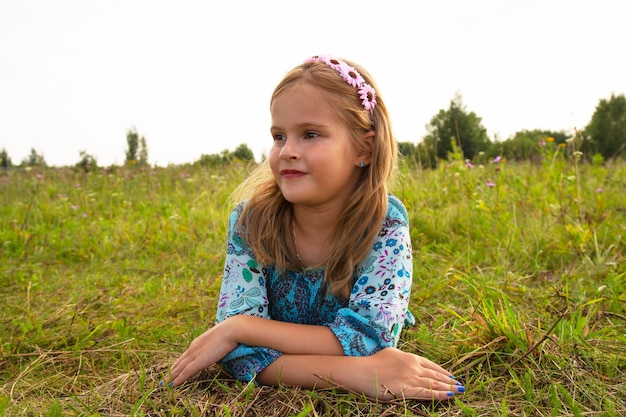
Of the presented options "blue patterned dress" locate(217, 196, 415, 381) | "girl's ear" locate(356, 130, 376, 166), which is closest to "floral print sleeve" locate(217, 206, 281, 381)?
"blue patterned dress" locate(217, 196, 415, 381)

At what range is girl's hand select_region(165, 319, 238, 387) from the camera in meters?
1.86

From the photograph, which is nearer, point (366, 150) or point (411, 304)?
point (366, 150)

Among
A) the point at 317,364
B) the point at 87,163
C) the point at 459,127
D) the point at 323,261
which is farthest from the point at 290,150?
the point at 459,127

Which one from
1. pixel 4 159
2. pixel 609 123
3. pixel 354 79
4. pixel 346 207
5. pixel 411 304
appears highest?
pixel 609 123

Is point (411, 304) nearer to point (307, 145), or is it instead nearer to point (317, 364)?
point (317, 364)

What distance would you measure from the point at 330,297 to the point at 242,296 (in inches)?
14.1

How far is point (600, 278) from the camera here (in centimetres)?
294

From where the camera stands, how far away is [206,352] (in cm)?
187

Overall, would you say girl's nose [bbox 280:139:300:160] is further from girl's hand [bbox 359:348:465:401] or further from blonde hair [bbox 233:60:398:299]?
girl's hand [bbox 359:348:465:401]

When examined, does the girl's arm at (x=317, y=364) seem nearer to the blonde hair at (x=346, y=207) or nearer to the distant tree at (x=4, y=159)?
the blonde hair at (x=346, y=207)

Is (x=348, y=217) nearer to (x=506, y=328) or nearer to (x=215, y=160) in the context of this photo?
(x=506, y=328)

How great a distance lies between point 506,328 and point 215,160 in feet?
22.7

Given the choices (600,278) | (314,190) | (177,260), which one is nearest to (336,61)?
(314,190)

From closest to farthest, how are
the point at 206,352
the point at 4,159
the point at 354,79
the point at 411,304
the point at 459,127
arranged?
the point at 206,352 → the point at 354,79 → the point at 411,304 → the point at 4,159 → the point at 459,127
